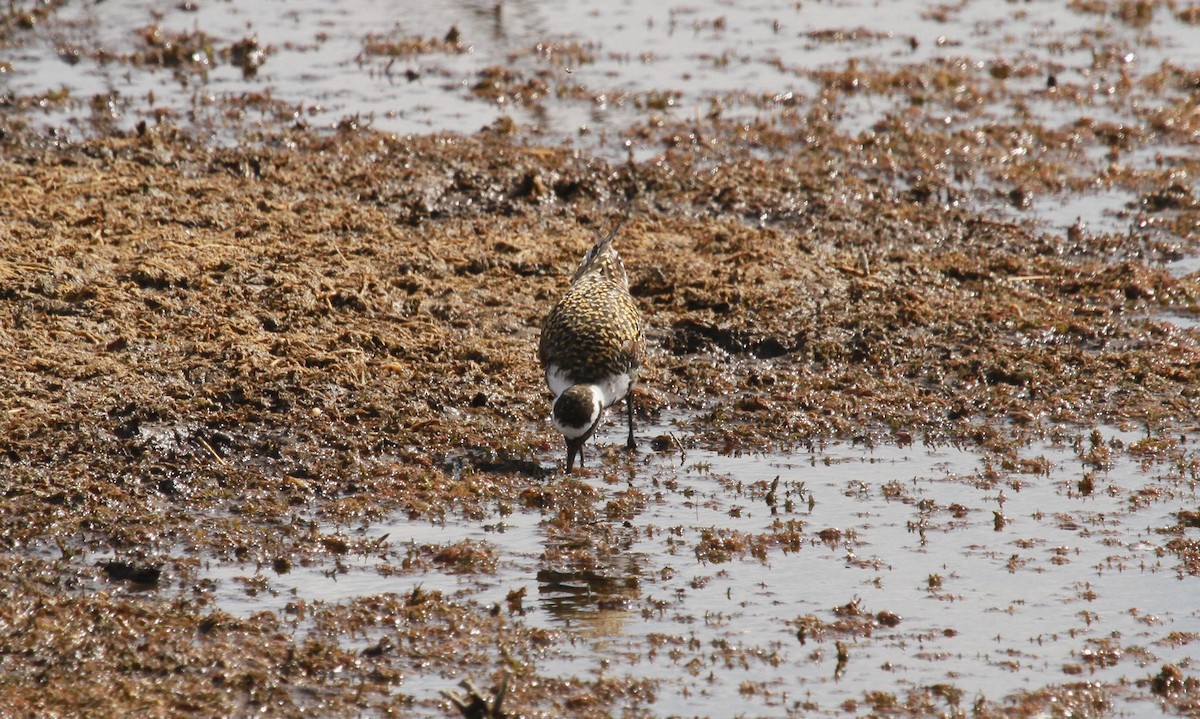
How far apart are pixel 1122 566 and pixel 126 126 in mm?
10118

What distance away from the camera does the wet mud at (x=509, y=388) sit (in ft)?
21.9

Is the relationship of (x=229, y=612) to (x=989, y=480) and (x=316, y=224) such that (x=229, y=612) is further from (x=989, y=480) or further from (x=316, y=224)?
(x=316, y=224)

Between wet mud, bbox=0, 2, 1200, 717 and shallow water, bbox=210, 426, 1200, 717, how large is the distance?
0.04 metres

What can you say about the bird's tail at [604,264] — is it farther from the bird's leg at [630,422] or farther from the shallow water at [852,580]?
the shallow water at [852,580]

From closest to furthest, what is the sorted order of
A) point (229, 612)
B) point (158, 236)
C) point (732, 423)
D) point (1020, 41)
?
point (229, 612)
point (732, 423)
point (158, 236)
point (1020, 41)

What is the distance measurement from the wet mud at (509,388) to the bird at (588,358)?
1.37 ft

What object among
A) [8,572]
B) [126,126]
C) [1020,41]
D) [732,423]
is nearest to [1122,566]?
[732,423]

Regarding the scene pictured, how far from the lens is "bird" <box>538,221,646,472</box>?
27.4 feet

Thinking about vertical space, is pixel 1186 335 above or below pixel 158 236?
below

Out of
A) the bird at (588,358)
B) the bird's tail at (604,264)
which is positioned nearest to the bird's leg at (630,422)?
the bird at (588,358)

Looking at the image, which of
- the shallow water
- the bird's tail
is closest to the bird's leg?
the shallow water

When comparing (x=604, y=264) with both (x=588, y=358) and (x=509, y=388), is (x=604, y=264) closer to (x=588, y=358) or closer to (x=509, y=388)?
(x=509, y=388)

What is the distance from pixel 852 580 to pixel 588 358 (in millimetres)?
2048

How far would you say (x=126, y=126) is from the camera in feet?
47.1
